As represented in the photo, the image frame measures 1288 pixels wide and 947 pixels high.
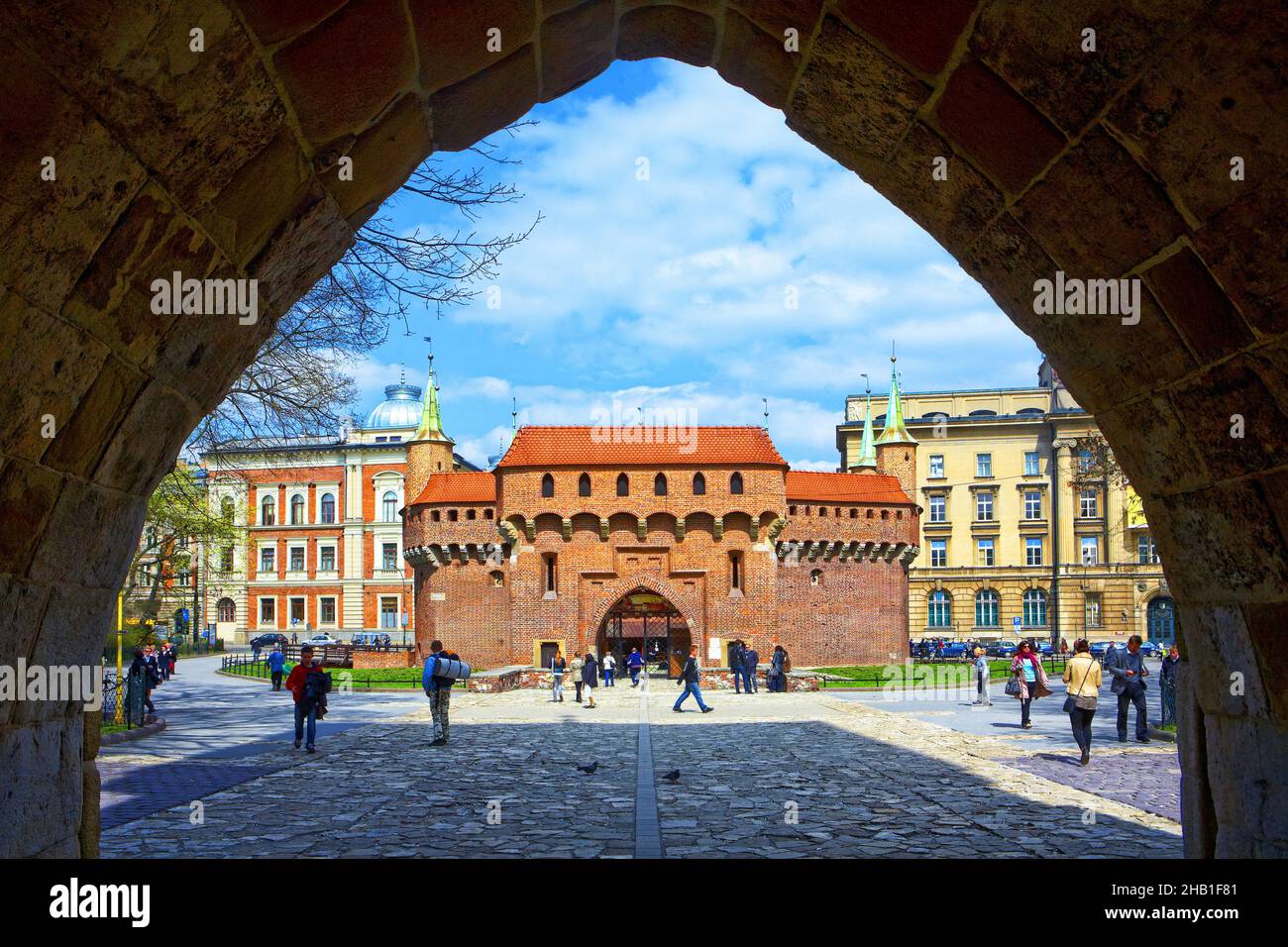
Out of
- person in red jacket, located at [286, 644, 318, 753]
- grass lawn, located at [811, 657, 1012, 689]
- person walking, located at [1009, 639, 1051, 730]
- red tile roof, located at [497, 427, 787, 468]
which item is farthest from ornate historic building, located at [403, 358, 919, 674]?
person in red jacket, located at [286, 644, 318, 753]

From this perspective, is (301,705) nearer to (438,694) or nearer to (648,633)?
(438,694)

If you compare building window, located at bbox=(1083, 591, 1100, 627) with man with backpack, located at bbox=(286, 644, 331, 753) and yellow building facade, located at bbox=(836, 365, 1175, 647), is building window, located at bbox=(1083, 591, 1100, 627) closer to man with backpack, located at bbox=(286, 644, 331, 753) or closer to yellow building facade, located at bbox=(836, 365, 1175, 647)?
yellow building facade, located at bbox=(836, 365, 1175, 647)

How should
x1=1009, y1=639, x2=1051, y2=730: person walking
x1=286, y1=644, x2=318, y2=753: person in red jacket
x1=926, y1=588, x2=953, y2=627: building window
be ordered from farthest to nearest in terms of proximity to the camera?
x1=926, y1=588, x2=953, y2=627: building window, x1=1009, y1=639, x2=1051, y2=730: person walking, x1=286, y1=644, x2=318, y2=753: person in red jacket

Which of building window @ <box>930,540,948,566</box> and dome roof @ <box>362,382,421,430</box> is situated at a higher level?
dome roof @ <box>362,382,421,430</box>

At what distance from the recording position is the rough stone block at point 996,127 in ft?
11.8

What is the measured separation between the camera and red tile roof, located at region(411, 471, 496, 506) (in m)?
47.2

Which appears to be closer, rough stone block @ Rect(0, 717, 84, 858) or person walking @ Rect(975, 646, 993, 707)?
rough stone block @ Rect(0, 717, 84, 858)

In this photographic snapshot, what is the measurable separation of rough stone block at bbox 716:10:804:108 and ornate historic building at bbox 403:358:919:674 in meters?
39.5

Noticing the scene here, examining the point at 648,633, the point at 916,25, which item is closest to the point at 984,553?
the point at 648,633

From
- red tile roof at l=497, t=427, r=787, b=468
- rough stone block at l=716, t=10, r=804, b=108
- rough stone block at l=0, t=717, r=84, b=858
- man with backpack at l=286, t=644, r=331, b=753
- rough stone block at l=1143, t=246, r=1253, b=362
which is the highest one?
red tile roof at l=497, t=427, r=787, b=468

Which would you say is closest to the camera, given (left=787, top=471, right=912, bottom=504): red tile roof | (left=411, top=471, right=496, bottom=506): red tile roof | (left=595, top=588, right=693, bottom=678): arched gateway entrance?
(left=595, top=588, right=693, bottom=678): arched gateway entrance

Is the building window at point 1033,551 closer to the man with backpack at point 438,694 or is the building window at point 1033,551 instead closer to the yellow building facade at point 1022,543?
the yellow building facade at point 1022,543

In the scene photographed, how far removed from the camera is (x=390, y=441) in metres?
73.1
